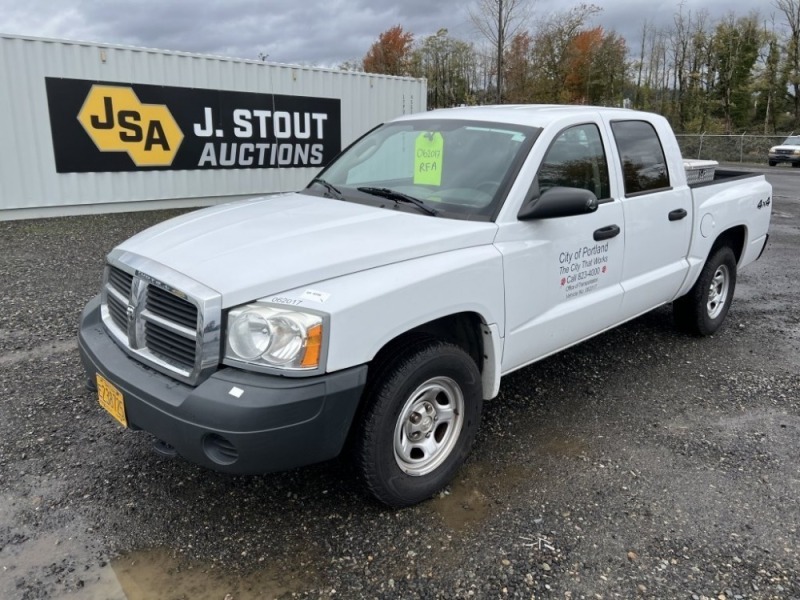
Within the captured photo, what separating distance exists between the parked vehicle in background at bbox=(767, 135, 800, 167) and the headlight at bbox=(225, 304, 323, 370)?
1254 inches

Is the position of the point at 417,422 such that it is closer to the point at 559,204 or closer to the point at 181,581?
the point at 181,581

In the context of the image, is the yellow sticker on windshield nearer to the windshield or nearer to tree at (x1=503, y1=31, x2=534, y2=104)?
the windshield

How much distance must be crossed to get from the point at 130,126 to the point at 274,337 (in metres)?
10.2

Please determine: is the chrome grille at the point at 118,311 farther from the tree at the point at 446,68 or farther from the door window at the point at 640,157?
the tree at the point at 446,68

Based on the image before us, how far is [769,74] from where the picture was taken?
41.1 meters

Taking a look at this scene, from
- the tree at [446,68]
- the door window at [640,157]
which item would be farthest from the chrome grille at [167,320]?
the tree at [446,68]

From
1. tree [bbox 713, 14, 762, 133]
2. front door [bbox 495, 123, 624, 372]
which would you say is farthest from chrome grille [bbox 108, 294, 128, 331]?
tree [bbox 713, 14, 762, 133]

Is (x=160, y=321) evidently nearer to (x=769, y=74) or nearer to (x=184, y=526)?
(x=184, y=526)

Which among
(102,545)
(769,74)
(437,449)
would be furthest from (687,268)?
(769,74)

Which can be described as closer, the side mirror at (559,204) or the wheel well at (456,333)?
the wheel well at (456,333)

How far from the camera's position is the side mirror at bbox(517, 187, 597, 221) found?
10.2ft

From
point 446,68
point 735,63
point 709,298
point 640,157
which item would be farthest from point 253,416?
point 735,63

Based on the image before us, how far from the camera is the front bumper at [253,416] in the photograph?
2.32 meters

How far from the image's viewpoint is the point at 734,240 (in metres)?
5.49
